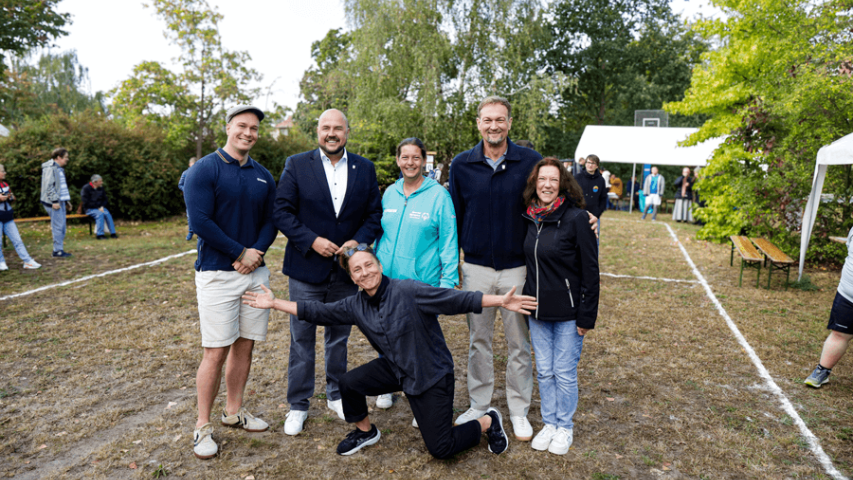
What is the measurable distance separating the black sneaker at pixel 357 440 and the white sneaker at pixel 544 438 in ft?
3.52

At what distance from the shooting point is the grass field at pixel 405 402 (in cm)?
325

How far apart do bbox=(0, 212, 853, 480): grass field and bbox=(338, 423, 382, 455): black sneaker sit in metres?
0.05

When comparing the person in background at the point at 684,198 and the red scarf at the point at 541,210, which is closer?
the red scarf at the point at 541,210

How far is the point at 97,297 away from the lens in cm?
717

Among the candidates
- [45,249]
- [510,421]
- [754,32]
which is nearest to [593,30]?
[754,32]

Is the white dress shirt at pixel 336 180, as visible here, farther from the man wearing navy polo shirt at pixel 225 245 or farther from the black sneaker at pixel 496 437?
the black sneaker at pixel 496 437

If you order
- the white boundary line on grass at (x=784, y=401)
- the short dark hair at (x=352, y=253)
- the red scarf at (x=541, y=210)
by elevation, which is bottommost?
the white boundary line on grass at (x=784, y=401)

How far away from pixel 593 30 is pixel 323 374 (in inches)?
1533

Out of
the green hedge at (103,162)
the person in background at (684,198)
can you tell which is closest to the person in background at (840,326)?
the person in background at (684,198)

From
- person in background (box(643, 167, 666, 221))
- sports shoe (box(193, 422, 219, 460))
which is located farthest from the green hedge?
person in background (box(643, 167, 666, 221))

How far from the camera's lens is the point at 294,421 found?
3.65 metres

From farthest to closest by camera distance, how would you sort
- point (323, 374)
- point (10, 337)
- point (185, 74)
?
point (185, 74) → point (10, 337) → point (323, 374)

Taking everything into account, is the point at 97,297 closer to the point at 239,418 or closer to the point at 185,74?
the point at 239,418

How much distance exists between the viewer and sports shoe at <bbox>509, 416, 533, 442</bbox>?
11.7ft
